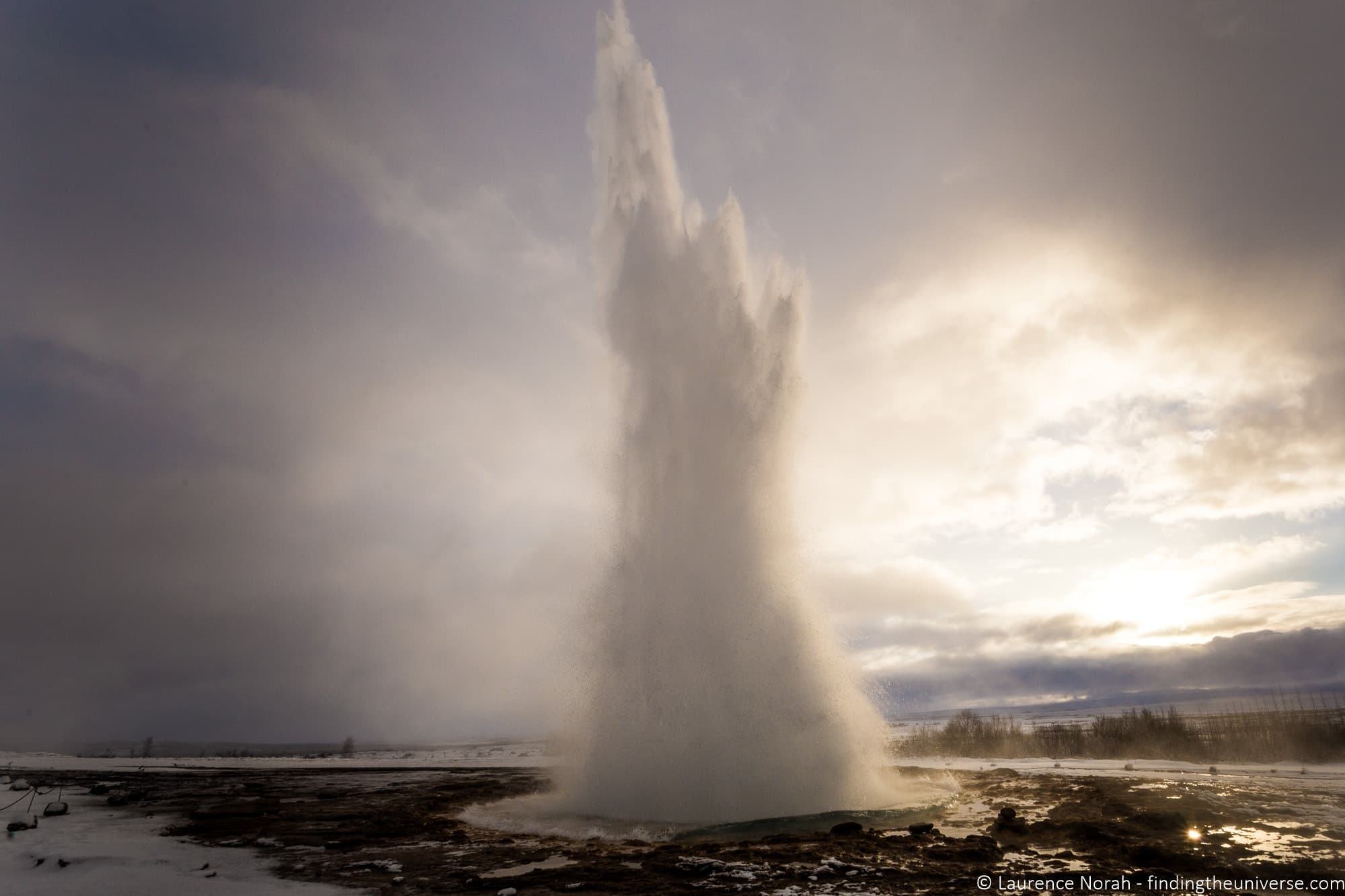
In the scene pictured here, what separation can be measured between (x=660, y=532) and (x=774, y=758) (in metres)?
9.44

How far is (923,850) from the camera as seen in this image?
16547mm

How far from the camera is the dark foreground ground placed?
13.8 metres

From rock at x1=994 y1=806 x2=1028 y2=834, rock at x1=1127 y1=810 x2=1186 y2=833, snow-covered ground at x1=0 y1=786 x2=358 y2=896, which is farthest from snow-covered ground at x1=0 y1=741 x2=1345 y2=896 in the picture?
rock at x1=994 y1=806 x2=1028 y2=834

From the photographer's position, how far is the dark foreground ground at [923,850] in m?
13.8

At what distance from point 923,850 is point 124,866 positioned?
22235 mm

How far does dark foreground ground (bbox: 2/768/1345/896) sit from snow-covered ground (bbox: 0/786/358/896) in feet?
3.73

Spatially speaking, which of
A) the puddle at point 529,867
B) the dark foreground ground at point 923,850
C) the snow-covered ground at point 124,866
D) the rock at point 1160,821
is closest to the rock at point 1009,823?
the dark foreground ground at point 923,850

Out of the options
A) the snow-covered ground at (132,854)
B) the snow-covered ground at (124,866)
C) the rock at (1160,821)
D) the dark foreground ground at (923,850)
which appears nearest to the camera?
the dark foreground ground at (923,850)

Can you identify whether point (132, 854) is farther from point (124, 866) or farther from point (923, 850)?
point (923, 850)

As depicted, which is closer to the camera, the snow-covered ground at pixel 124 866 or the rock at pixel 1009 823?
the snow-covered ground at pixel 124 866

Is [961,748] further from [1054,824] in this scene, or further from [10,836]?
[10,836]

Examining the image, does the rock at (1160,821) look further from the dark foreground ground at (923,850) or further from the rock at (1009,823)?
the rock at (1009,823)

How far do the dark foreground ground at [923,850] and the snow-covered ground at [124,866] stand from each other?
1.14 metres

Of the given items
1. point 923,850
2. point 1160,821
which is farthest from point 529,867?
point 1160,821
